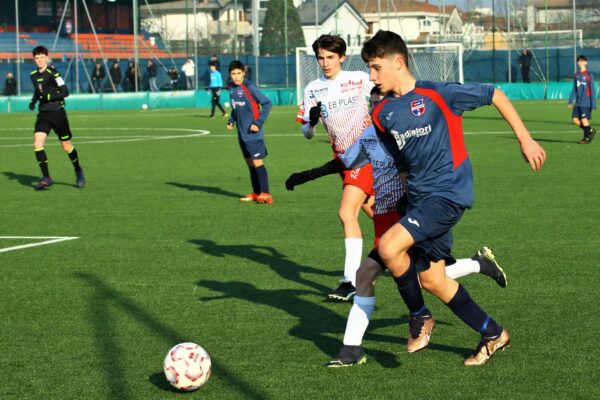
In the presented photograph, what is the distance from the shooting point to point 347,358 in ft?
21.6

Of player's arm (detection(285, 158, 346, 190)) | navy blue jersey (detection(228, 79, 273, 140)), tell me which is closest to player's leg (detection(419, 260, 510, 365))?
player's arm (detection(285, 158, 346, 190))

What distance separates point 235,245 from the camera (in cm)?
1170

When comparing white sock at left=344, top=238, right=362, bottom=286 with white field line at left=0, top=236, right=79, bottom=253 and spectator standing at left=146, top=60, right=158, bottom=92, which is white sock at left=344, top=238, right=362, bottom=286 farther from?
spectator standing at left=146, top=60, right=158, bottom=92

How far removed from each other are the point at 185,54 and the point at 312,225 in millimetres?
48492


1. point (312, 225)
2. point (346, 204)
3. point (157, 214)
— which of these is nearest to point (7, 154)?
point (157, 214)

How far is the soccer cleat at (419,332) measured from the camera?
6797 millimetres

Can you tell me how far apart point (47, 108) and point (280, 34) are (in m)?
44.0

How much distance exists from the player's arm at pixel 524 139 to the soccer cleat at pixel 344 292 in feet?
8.83

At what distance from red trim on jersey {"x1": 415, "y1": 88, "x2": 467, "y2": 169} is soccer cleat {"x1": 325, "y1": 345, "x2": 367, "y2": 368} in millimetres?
1240

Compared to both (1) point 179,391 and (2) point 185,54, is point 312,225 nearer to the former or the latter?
(1) point 179,391

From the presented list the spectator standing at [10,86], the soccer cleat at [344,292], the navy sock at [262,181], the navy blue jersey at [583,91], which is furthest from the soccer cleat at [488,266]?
the spectator standing at [10,86]

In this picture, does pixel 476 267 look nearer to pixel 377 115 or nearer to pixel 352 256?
pixel 352 256

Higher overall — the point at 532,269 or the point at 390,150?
the point at 390,150

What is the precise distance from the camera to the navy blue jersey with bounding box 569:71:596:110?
83.0 ft
